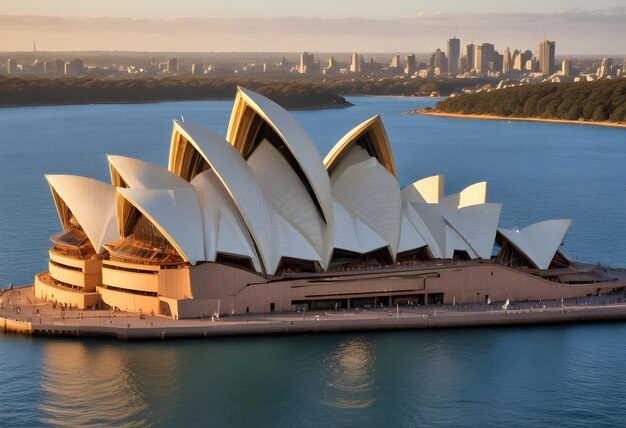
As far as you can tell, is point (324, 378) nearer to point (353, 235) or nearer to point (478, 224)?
point (353, 235)

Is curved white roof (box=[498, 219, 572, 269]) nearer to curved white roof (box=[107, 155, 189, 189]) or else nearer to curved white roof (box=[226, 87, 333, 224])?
curved white roof (box=[226, 87, 333, 224])

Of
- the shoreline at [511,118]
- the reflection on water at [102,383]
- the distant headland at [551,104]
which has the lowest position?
the reflection on water at [102,383]

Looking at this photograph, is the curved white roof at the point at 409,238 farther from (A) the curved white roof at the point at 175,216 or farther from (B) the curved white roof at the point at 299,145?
(A) the curved white roof at the point at 175,216

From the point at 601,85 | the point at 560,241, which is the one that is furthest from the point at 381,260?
the point at 601,85

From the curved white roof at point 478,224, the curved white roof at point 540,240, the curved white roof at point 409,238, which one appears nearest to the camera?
the curved white roof at point 409,238

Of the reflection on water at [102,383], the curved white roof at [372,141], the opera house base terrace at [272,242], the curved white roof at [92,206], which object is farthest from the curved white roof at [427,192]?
the reflection on water at [102,383]

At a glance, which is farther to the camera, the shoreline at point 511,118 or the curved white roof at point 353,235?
the shoreline at point 511,118

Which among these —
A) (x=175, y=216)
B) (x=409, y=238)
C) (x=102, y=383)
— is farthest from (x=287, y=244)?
(x=102, y=383)
